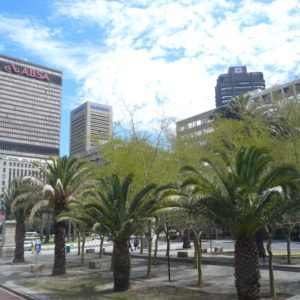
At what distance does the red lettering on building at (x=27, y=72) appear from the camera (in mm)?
173000

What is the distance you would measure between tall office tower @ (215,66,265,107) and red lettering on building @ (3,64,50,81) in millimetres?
89509

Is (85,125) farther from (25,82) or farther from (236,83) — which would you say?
(25,82)

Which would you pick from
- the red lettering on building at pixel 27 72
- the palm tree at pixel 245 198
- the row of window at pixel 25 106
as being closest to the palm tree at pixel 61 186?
the palm tree at pixel 245 198

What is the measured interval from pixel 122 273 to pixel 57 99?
606 ft

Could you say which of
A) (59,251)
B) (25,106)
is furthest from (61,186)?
(25,106)

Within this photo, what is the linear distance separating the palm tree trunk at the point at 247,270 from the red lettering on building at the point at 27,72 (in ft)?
A: 569

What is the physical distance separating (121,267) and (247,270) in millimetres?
6242

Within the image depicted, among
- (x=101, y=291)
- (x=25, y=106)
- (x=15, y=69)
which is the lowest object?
(x=101, y=291)

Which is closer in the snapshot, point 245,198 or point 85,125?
point 245,198

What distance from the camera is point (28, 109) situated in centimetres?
18312

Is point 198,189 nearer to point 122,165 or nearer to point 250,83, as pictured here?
point 122,165

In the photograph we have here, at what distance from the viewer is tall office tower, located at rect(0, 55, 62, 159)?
173250 mm

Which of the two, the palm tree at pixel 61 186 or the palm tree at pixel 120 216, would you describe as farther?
the palm tree at pixel 61 186

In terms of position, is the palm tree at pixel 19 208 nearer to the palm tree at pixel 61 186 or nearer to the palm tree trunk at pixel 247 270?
the palm tree at pixel 61 186
